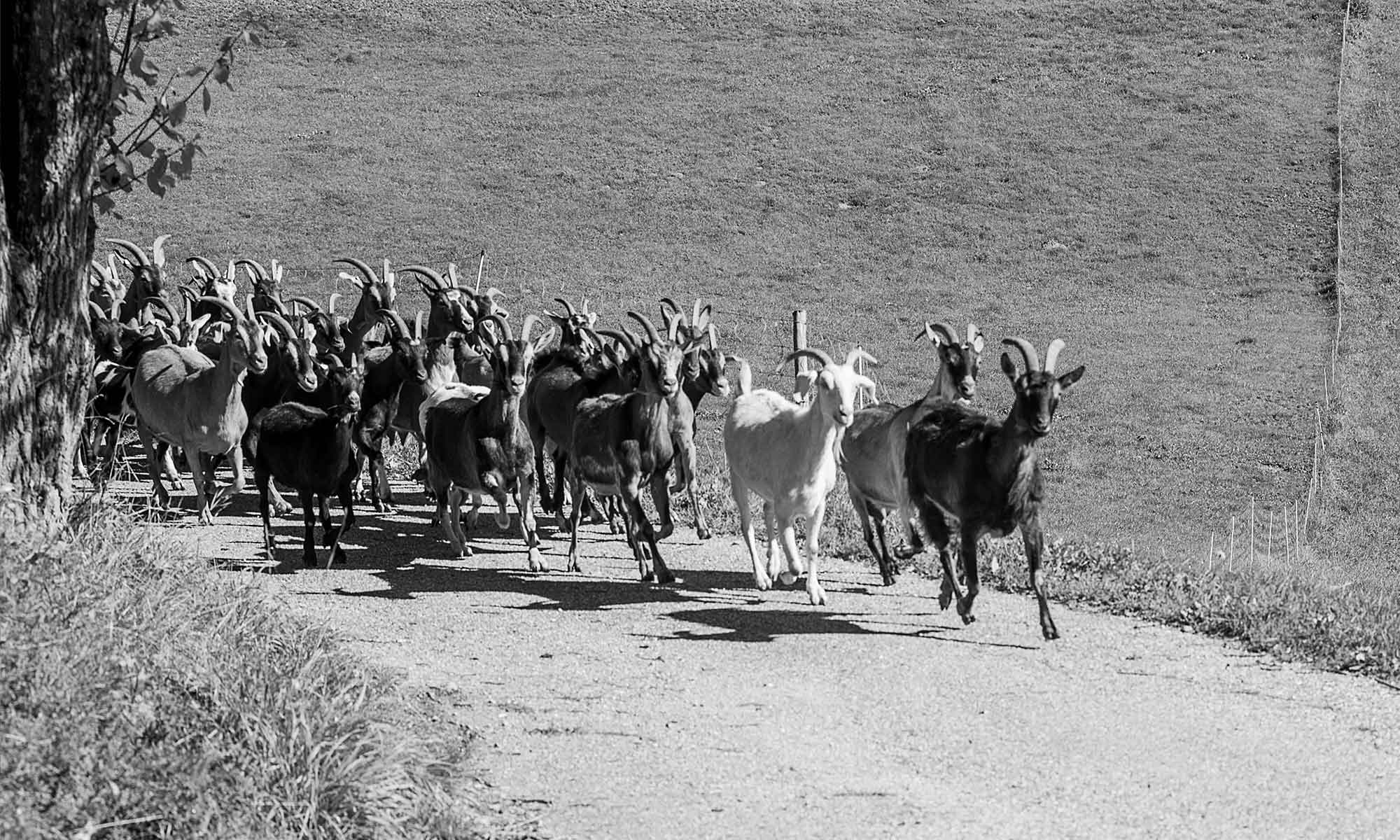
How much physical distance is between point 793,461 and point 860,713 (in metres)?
3.60

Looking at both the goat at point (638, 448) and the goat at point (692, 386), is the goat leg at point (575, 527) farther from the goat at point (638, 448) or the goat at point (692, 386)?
the goat at point (692, 386)

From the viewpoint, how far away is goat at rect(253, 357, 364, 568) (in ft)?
45.8

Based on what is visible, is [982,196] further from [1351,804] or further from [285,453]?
[1351,804]

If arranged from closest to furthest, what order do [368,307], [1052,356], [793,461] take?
[1052,356], [793,461], [368,307]

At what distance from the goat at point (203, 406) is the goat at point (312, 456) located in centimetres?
184

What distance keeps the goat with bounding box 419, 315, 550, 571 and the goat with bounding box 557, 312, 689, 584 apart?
0.42 m

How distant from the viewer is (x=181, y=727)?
679cm

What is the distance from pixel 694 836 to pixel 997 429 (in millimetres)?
4912

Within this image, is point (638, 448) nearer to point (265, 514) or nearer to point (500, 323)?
point (265, 514)

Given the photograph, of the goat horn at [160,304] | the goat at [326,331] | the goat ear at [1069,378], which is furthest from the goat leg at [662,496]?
the goat horn at [160,304]

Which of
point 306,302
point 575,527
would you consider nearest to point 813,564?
point 575,527

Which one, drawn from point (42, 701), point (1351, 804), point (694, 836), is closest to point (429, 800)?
point (694, 836)

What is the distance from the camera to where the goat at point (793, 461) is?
40.7 ft

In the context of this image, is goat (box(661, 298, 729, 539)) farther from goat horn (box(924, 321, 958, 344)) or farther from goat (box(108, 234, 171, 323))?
goat (box(108, 234, 171, 323))
